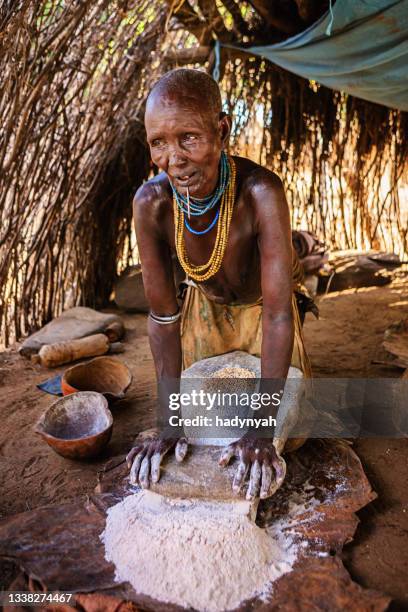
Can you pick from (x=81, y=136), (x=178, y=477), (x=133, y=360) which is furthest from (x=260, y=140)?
(x=178, y=477)

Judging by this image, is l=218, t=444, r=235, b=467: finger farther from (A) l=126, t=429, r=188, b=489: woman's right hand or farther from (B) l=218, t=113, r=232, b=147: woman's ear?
(B) l=218, t=113, r=232, b=147: woman's ear

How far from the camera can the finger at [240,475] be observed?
5.15 feet

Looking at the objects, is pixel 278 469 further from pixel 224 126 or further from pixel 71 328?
pixel 71 328

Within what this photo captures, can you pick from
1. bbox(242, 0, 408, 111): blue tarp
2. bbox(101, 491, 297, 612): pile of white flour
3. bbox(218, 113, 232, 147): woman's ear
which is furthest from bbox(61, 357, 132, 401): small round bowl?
bbox(242, 0, 408, 111): blue tarp

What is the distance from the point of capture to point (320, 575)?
60.8 inches

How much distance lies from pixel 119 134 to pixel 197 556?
3.54 meters

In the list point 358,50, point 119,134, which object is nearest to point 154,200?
point 358,50

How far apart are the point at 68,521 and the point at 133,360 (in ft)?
6.00

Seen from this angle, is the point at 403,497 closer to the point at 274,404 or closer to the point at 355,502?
the point at 355,502

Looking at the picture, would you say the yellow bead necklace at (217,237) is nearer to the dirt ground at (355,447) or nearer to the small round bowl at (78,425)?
the small round bowl at (78,425)

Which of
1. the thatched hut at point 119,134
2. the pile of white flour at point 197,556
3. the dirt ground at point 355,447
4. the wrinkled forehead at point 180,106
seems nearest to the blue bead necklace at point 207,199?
the wrinkled forehead at point 180,106

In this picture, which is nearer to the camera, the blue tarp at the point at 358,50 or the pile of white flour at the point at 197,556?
the pile of white flour at the point at 197,556

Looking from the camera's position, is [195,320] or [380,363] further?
[380,363]

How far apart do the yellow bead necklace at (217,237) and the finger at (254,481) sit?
68 centimetres
